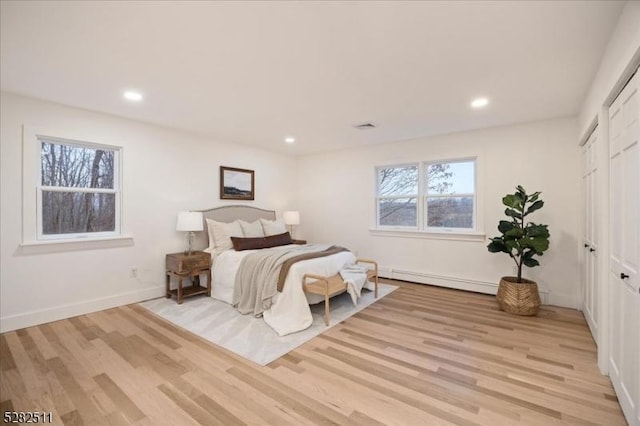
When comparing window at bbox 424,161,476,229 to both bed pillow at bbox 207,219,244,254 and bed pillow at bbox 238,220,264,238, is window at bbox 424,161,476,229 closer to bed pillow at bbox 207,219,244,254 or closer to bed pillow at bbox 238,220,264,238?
bed pillow at bbox 238,220,264,238

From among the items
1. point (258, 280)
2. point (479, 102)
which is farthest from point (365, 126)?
point (258, 280)

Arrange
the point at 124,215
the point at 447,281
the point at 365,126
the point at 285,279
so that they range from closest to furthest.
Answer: the point at 285,279, the point at 124,215, the point at 365,126, the point at 447,281

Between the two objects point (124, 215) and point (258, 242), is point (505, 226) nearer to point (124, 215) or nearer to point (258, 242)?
point (258, 242)

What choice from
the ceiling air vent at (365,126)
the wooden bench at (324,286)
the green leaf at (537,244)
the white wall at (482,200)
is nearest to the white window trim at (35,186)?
the wooden bench at (324,286)

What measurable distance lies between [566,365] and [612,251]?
3.31 ft

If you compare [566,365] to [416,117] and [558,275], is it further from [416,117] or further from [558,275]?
[416,117]

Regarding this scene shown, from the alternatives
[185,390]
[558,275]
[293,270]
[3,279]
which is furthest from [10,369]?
[558,275]

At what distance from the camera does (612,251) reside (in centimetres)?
211

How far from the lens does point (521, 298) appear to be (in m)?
3.48

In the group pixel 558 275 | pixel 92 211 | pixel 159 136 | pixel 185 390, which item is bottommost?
pixel 185 390

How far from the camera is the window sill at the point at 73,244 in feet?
10.5

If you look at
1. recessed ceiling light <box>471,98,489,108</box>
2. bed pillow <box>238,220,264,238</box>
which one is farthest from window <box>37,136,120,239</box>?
recessed ceiling light <box>471,98,489,108</box>

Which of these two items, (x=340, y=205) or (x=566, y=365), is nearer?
(x=566, y=365)

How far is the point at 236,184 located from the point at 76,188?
226 centimetres
